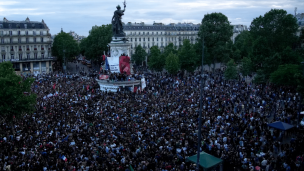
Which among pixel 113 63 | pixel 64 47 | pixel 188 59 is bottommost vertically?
pixel 113 63

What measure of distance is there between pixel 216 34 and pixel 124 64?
2712cm

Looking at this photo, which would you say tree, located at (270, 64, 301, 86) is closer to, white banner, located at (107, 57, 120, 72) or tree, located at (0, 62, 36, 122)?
white banner, located at (107, 57, 120, 72)

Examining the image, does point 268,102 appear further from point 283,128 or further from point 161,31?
point 161,31

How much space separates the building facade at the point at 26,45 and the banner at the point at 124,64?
35.4 m

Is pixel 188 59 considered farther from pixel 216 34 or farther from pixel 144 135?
pixel 144 135

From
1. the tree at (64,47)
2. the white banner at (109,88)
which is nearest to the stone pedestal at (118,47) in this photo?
the white banner at (109,88)

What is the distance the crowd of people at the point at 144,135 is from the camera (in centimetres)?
1545

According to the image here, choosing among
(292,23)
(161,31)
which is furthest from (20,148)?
(161,31)

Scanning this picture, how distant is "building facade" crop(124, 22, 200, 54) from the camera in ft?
290

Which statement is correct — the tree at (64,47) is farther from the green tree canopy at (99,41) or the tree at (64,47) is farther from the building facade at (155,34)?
the building facade at (155,34)

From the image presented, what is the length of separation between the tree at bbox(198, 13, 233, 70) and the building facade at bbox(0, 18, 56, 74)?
40562 millimetres

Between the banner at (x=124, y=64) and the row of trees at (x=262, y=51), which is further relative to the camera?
the banner at (x=124, y=64)

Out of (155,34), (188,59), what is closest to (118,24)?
(188,59)

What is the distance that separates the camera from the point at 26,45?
65938mm
